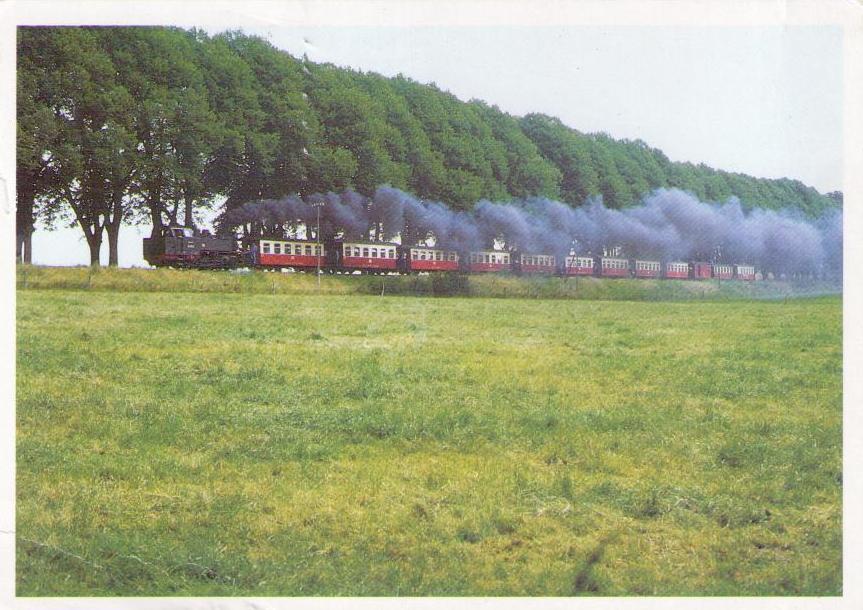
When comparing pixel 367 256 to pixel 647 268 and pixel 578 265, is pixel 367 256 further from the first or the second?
pixel 647 268

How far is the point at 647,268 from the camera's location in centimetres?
395

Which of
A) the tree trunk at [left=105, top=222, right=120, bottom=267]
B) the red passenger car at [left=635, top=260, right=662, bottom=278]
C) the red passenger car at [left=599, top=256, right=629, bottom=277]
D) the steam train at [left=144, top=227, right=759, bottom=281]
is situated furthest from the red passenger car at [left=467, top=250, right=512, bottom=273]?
the tree trunk at [left=105, top=222, right=120, bottom=267]

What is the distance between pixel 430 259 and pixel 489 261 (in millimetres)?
387

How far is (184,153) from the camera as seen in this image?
3787mm

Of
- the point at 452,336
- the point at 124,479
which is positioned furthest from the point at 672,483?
the point at 124,479

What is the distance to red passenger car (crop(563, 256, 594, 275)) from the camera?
13.1 ft

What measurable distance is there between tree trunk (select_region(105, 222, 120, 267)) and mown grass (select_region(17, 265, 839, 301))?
6 centimetres

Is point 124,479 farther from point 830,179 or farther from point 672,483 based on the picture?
point 830,179

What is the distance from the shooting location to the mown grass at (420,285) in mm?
3865

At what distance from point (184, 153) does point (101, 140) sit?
1.74 ft

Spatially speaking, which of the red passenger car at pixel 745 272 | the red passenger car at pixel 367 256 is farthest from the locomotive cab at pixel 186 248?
the red passenger car at pixel 745 272

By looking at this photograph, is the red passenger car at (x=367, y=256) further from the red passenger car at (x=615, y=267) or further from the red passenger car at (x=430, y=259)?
the red passenger car at (x=615, y=267)

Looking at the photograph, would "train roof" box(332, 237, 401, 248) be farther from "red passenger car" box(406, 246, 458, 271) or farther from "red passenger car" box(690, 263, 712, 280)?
"red passenger car" box(690, 263, 712, 280)

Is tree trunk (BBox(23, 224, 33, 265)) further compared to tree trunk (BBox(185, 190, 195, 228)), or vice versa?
tree trunk (BBox(185, 190, 195, 228))
